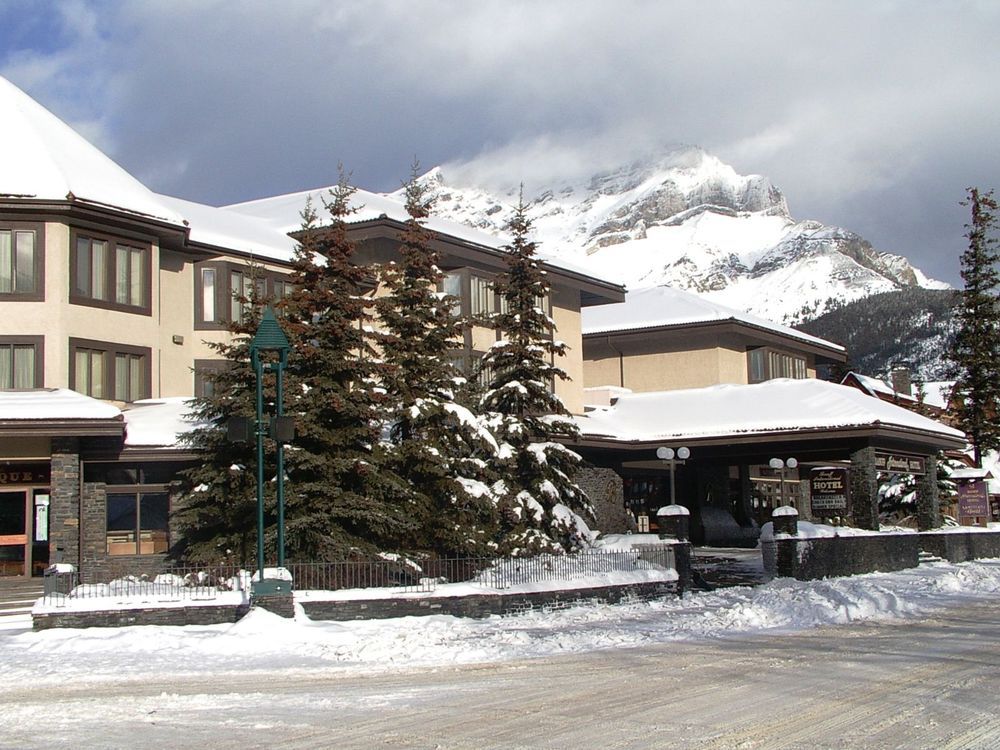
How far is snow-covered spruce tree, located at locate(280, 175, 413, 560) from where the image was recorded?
2228 cm

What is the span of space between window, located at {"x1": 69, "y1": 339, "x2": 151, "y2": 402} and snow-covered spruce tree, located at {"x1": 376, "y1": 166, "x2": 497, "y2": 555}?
7437 mm

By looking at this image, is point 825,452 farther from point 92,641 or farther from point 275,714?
point 275,714

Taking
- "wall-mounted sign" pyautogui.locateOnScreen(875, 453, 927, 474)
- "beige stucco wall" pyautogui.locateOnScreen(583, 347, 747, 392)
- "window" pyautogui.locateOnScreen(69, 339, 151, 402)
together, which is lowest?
"wall-mounted sign" pyautogui.locateOnScreen(875, 453, 927, 474)

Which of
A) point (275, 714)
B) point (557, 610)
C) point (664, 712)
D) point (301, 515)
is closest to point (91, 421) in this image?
point (301, 515)

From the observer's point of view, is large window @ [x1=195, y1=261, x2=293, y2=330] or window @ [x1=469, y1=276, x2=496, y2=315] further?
window @ [x1=469, y1=276, x2=496, y2=315]

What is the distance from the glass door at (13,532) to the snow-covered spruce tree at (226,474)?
435 cm

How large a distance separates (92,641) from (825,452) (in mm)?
27704

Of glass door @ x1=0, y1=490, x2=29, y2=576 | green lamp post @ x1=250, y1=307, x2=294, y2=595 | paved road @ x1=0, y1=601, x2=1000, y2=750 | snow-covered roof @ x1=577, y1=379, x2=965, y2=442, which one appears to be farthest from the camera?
snow-covered roof @ x1=577, y1=379, x2=965, y2=442

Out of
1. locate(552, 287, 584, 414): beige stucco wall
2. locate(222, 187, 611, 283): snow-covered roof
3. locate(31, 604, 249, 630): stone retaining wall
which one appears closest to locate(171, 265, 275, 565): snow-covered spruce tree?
locate(31, 604, 249, 630): stone retaining wall

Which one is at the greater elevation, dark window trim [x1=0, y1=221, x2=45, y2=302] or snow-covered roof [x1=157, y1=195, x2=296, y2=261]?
snow-covered roof [x1=157, y1=195, x2=296, y2=261]

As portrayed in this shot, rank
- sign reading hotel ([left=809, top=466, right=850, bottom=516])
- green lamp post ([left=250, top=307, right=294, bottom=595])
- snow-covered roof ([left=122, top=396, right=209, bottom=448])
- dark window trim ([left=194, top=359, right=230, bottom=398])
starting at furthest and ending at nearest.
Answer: sign reading hotel ([left=809, top=466, right=850, bottom=516]) < dark window trim ([left=194, top=359, right=230, bottom=398]) < snow-covered roof ([left=122, top=396, right=209, bottom=448]) < green lamp post ([left=250, top=307, right=294, bottom=595])

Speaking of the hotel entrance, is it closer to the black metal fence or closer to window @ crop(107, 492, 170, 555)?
window @ crop(107, 492, 170, 555)

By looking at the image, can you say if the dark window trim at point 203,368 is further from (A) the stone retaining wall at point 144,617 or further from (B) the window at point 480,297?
(A) the stone retaining wall at point 144,617

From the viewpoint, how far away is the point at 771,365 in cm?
4888
